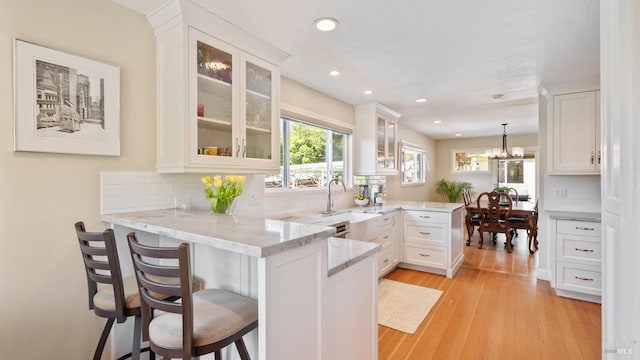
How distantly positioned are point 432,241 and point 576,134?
1.94 meters

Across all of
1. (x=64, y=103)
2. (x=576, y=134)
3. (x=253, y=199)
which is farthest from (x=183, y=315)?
(x=576, y=134)

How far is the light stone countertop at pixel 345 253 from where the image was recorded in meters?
1.35

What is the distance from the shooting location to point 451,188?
7.85m

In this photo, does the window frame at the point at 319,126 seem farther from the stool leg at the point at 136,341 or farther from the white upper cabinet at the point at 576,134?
the white upper cabinet at the point at 576,134

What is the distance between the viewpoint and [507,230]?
4941 mm

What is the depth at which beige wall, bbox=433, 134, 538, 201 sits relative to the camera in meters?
7.34

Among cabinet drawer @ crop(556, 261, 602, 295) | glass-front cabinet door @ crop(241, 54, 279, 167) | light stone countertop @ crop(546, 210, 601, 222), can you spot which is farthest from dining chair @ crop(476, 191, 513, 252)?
glass-front cabinet door @ crop(241, 54, 279, 167)

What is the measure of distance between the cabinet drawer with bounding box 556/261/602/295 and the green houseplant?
475 centimetres

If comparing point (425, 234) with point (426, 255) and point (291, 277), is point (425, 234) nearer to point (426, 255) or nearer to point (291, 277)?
point (426, 255)

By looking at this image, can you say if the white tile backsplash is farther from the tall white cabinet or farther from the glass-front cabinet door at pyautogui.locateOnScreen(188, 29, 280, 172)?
the tall white cabinet

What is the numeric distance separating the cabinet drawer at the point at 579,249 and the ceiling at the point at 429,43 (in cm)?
165

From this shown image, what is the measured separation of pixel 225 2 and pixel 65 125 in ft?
3.62

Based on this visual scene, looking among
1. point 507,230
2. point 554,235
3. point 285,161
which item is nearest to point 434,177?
point 507,230

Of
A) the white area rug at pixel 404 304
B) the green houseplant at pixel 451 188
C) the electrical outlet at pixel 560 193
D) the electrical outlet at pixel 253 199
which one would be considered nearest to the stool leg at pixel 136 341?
the electrical outlet at pixel 253 199
